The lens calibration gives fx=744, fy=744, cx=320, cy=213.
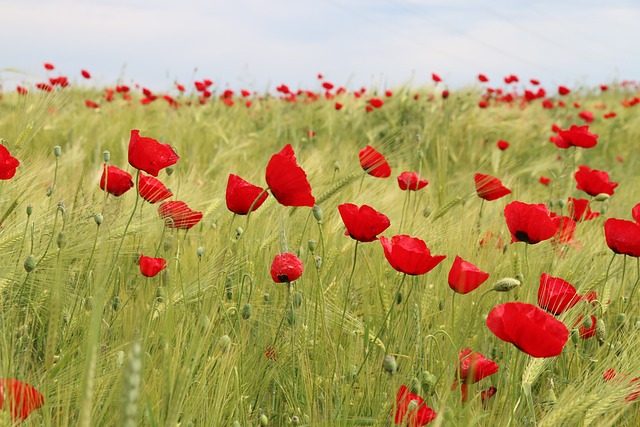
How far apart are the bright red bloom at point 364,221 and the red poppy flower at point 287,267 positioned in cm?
11

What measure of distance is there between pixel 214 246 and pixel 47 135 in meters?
2.65

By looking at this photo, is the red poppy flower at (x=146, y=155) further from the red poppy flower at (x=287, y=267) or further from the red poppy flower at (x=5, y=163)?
the red poppy flower at (x=287, y=267)

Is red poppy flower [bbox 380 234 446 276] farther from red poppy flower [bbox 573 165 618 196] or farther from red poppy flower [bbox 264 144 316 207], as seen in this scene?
red poppy flower [bbox 573 165 618 196]

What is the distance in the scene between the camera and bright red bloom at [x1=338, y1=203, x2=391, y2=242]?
1.23m

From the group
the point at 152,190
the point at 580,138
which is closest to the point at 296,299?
the point at 152,190

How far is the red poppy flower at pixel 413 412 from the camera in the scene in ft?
3.21

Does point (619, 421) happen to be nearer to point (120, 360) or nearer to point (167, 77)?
point (120, 360)

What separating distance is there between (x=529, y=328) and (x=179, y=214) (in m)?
0.75

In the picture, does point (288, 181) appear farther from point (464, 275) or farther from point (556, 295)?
point (556, 295)

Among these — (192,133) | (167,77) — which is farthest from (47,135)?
(167,77)

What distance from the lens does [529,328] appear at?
95 cm

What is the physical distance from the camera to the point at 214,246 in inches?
63.1

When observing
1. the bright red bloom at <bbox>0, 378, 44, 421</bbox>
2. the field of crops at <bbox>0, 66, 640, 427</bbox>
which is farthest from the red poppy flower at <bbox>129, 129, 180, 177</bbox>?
the bright red bloom at <bbox>0, 378, 44, 421</bbox>

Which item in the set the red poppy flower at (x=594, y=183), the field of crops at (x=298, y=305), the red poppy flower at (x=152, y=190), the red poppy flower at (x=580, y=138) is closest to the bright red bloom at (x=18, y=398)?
the field of crops at (x=298, y=305)
